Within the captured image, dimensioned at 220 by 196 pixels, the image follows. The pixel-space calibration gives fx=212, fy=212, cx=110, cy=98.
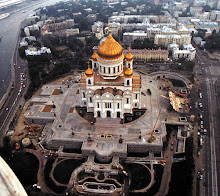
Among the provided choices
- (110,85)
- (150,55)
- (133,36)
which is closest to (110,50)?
(110,85)

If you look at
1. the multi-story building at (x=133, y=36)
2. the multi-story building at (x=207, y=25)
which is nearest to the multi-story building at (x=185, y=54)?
the multi-story building at (x=133, y=36)

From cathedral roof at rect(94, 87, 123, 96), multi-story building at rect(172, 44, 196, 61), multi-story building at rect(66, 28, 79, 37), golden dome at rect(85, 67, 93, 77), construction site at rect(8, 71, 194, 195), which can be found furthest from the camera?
multi-story building at rect(66, 28, 79, 37)

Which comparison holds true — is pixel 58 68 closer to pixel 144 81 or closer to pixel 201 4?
pixel 144 81

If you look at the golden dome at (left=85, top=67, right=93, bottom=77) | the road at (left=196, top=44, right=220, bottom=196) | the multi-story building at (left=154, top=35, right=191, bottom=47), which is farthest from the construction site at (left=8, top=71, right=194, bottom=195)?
the multi-story building at (left=154, top=35, right=191, bottom=47)

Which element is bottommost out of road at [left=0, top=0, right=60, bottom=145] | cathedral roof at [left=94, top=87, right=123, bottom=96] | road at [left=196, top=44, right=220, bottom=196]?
road at [left=196, top=44, right=220, bottom=196]

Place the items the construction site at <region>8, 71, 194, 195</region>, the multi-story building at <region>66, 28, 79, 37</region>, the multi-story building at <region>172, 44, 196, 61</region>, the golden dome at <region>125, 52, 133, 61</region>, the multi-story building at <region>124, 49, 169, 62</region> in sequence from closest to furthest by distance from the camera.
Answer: the construction site at <region>8, 71, 194, 195</region> → the golden dome at <region>125, 52, 133, 61</region> → the multi-story building at <region>172, 44, 196, 61</region> → the multi-story building at <region>124, 49, 169, 62</region> → the multi-story building at <region>66, 28, 79, 37</region>

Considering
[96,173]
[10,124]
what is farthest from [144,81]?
[10,124]

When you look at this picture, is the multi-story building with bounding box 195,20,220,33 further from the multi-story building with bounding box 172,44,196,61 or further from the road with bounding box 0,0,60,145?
the road with bounding box 0,0,60,145

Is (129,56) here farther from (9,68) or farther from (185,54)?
(9,68)
